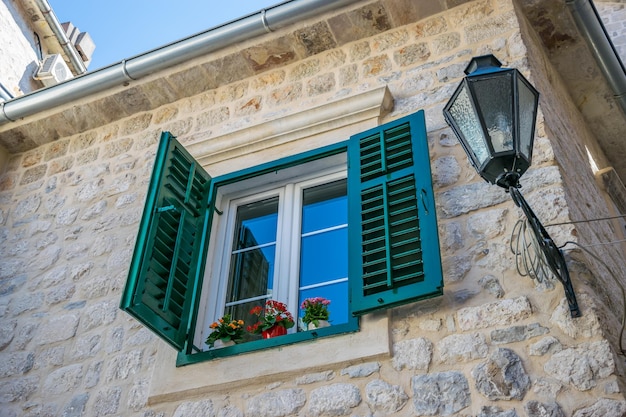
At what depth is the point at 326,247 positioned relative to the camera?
14.8ft

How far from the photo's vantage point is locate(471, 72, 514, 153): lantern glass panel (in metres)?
3.19

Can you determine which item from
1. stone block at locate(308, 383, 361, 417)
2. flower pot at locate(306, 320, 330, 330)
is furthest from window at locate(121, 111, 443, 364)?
stone block at locate(308, 383, 361, 417)

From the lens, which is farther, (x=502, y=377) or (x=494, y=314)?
(x=494, y=314)

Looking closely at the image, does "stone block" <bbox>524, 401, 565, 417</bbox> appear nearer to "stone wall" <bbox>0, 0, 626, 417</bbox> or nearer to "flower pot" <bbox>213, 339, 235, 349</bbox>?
"stone wall" <bbox>0, 0, 626, 417</bbox>

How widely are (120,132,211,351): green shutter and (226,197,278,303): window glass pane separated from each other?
25cm

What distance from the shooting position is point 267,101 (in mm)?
5492

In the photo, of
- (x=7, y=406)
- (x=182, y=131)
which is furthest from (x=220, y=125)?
(x=7, y=406)

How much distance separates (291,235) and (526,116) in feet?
5.78

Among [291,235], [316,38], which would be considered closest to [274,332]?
[291,235]

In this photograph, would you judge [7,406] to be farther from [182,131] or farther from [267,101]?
[267,101]

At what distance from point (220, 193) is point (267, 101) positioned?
2.77ft

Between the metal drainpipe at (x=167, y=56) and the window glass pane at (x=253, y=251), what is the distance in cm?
130

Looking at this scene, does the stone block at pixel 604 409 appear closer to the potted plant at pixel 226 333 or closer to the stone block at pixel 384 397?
the stone block at pixel 384 397

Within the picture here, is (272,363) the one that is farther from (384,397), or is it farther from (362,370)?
(384,397)
